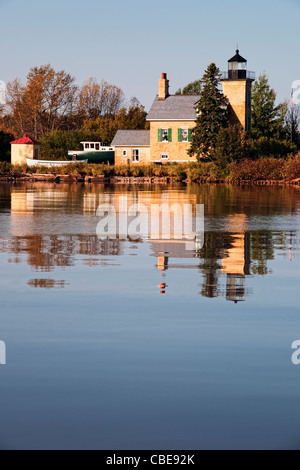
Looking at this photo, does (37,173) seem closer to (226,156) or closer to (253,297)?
(226,156)

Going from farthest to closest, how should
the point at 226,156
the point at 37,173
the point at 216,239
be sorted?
the point at 37,173 < the point at 226,156 < the point at 216,239

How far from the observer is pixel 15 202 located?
35.1 meters

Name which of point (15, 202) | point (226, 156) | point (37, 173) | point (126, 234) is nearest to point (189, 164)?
point (226, 156)

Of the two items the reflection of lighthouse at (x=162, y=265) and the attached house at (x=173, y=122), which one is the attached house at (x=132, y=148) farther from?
the reflection of lighthouse at (x=162, y=265)

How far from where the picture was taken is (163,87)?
7944 centimetres

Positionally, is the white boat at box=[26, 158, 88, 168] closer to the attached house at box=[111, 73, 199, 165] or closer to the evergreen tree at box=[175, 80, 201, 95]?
the attached house at box=[111, 73, 199, 165]

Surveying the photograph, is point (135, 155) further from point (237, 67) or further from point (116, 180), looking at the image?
point (237, 67)

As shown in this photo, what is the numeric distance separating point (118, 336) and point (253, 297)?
10.4 ft

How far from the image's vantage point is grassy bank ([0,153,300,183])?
64438 millimetres

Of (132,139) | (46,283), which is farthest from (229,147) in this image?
(46,283)
